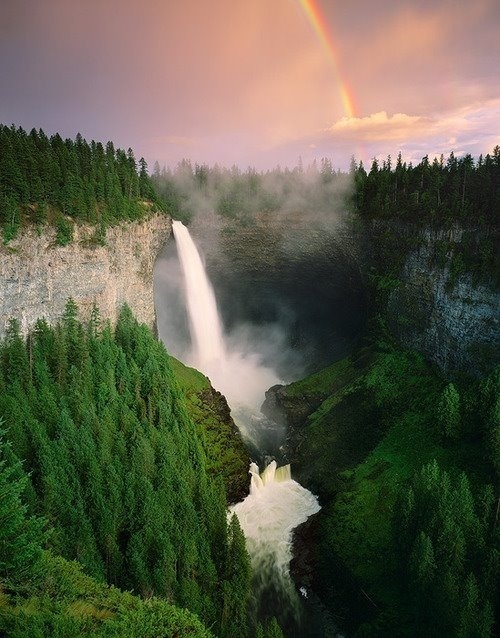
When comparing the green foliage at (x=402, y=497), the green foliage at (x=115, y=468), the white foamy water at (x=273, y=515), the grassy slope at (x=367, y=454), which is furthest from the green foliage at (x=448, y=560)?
the green foliage at (x=115, y=468)

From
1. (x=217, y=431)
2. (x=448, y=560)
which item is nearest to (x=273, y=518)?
(x=217, y=431)

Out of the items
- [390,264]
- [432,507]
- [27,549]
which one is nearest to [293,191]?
[390,264]

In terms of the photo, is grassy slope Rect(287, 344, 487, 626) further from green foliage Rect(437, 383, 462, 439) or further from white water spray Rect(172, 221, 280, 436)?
white water spray Rect(172, 221, 280, 436)

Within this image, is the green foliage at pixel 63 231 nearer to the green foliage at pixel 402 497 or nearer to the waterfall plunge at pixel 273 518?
the waterfall plunge at pixel 273 518

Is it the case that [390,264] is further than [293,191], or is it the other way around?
[293,191]

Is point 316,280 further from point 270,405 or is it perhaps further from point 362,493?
point 362,493

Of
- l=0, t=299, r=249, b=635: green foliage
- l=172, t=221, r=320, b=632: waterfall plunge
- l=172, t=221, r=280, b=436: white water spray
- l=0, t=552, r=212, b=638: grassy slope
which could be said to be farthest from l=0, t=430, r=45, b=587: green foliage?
l=172, t=221, r=280, b=436: white water spray
